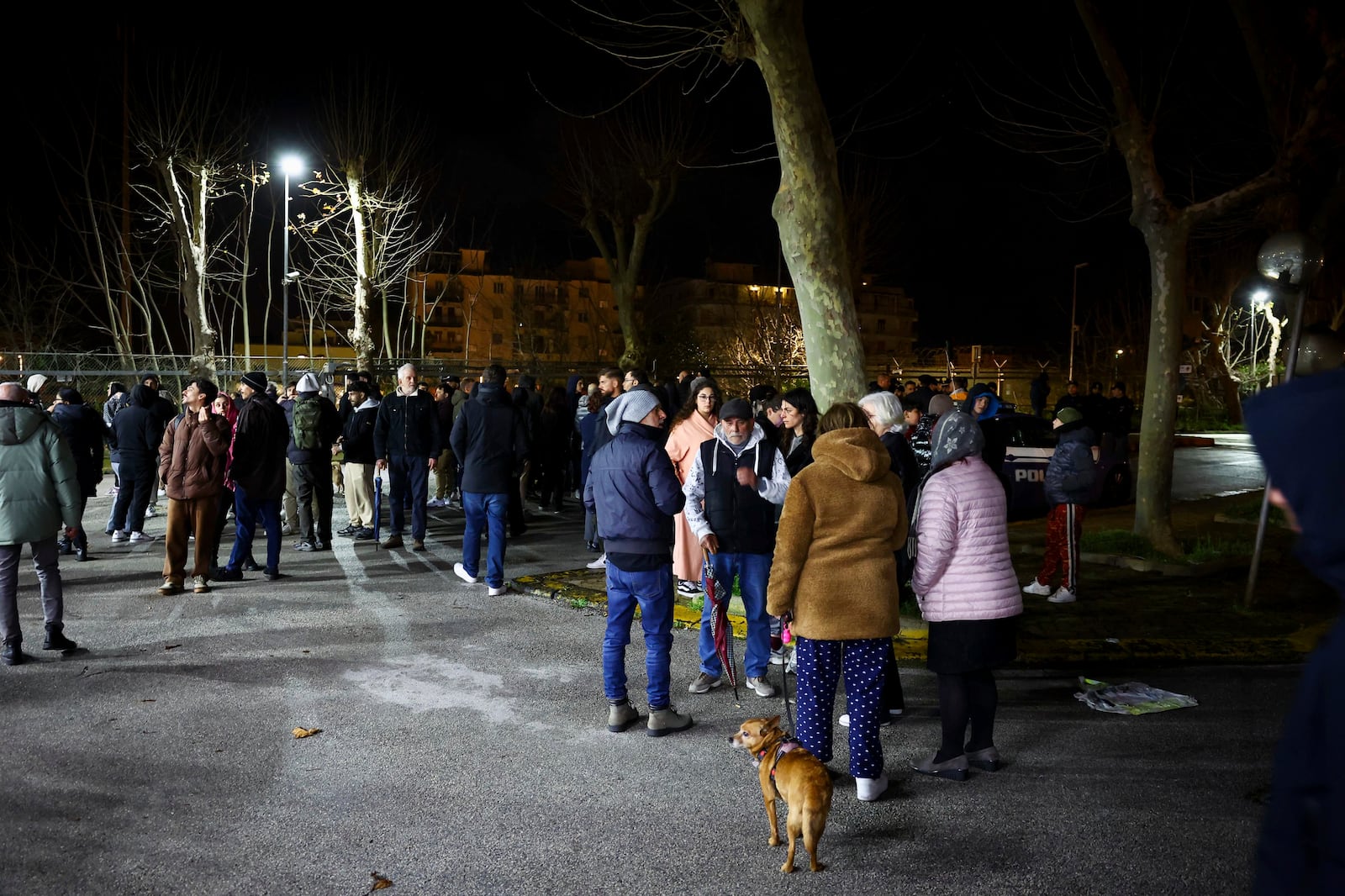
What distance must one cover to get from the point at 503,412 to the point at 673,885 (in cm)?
642

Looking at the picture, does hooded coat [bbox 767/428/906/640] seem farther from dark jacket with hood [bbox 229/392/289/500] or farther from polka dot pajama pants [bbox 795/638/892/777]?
dark jacket with hood [bbox 229/392/289/500]

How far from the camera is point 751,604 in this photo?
6.43 meters

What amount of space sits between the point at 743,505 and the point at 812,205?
3.52 m

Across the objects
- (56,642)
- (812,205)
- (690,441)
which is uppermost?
(812,205)

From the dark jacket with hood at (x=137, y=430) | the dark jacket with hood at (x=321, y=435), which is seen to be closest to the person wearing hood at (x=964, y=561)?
the dark jacket with hood at (x=321, y=435)

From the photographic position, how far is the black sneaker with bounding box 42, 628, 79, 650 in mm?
7082

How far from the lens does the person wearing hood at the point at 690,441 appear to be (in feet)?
23.9

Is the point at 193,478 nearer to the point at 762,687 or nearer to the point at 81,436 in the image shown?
the point at 81,436

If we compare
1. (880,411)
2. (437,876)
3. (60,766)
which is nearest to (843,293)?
(880,411)

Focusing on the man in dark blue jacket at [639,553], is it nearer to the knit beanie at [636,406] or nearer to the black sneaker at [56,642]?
the knit beanie at [636,406]

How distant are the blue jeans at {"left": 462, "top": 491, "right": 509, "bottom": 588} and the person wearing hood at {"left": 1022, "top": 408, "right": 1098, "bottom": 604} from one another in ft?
17.3

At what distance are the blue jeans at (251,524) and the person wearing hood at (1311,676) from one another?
9.55 meters

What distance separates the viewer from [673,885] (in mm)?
3840

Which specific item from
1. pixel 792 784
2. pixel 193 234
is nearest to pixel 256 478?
pixel 792 784
